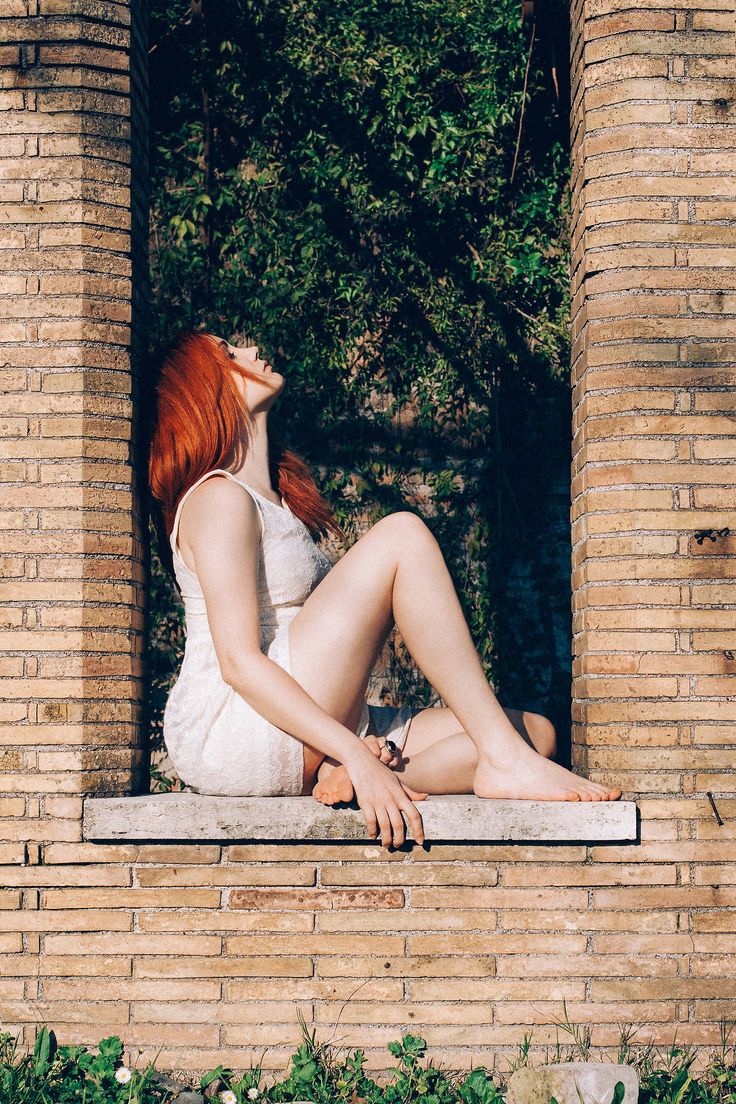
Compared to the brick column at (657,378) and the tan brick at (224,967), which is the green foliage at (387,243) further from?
the tan brick at (224,967)

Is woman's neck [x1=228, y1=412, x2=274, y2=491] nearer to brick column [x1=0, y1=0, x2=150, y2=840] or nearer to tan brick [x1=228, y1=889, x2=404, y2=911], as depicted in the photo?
brick column [x1=0, y1=0, x2=150, y2=840]

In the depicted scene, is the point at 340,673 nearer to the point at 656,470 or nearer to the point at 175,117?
the point at 656,470

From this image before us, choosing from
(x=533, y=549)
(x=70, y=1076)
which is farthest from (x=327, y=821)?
(x=533, y=549)

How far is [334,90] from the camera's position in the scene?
5.93 m

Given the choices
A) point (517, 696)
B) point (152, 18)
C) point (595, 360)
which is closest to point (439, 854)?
point (595, 360)

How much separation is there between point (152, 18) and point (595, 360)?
4238 mm

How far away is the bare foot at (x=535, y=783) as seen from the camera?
9.50ft

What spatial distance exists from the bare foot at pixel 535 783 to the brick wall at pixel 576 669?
0.13 metres

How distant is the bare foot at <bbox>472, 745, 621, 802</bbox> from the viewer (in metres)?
2.89

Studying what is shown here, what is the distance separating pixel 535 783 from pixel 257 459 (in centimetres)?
135

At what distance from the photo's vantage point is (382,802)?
2.80m

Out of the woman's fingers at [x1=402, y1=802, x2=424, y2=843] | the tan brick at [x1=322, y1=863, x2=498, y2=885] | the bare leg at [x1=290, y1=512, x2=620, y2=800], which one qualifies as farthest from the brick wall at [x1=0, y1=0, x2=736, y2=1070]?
the bare leg at [x1=290, y1=512, x2=620, y2=800]

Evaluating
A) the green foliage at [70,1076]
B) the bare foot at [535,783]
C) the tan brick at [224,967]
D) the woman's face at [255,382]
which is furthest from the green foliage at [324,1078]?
the woman's face at [255,382]

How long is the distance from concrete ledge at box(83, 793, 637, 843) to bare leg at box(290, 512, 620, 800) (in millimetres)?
69
